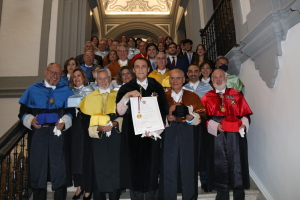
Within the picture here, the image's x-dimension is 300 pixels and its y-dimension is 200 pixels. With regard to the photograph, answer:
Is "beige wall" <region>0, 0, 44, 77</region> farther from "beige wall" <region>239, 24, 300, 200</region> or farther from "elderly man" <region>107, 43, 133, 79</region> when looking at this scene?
A: "beige wall" <region>239, 24, 300, 200</region>

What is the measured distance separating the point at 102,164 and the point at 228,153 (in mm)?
1625

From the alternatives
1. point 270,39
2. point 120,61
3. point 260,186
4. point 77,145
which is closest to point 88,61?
point 120,61

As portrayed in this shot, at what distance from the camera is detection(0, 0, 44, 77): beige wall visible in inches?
259

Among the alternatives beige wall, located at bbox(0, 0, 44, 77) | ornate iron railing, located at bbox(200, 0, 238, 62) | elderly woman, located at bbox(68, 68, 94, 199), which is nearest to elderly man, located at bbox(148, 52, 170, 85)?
ornate iron railing, located at bbox(200, 0, 238, 62)

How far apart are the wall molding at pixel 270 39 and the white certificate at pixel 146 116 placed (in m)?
1.62

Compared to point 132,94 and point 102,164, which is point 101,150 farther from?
point 132,94

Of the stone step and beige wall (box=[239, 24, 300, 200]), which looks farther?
the stone step

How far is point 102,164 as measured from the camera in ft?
9.60

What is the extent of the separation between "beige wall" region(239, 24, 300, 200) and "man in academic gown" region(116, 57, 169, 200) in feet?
4.67

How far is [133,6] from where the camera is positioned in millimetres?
12602

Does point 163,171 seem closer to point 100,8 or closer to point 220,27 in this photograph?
point 220,27

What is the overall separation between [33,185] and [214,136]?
7.83ft

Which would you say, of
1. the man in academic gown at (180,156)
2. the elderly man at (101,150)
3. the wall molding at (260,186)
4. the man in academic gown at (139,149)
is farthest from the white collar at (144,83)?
the wall molding at (260,186)

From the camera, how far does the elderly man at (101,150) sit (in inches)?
112
